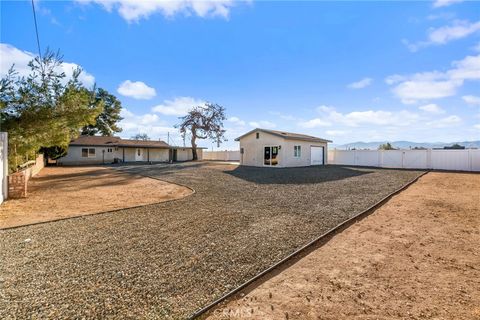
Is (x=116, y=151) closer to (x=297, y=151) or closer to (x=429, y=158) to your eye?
(x=297, y=151)

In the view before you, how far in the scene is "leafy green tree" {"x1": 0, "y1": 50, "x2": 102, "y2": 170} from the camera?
8.65 metres

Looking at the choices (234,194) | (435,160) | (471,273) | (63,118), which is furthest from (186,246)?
(435,160)

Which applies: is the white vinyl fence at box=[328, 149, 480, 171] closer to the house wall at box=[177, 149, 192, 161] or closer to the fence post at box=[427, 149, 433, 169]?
the fence post at box=[427, 149, 433, 169]

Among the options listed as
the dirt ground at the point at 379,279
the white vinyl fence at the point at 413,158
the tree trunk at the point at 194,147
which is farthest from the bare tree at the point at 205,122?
the dirt ground at the point at 379,279

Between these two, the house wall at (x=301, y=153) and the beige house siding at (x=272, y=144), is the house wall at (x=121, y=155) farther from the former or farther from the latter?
the house wall at (x=301, y=153)

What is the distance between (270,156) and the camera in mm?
22016

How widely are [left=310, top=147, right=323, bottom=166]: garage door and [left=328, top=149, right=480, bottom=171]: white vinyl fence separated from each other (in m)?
2.55

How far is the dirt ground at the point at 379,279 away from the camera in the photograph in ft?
8.66

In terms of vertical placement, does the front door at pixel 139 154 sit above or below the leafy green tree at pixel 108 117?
below

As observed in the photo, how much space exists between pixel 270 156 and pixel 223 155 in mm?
20583

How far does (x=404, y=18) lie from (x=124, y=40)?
1266 cm

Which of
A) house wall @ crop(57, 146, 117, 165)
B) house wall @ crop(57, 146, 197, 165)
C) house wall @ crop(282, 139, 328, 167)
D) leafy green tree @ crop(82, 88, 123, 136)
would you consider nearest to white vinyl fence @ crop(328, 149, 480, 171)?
house wall @ crop(282, 139, 328, 167)

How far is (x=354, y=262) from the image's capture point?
3834mm

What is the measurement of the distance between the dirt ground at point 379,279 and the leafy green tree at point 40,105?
10006 millimetres
